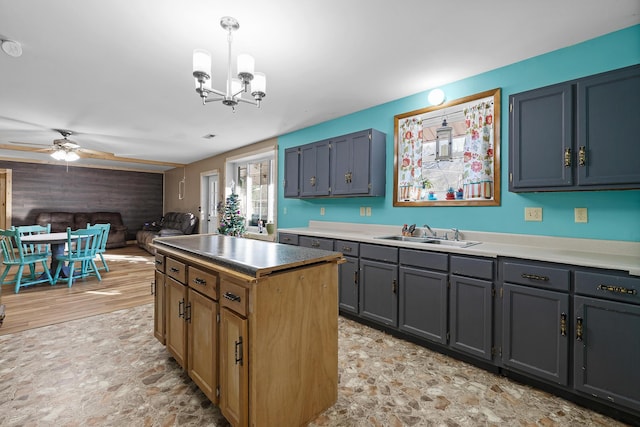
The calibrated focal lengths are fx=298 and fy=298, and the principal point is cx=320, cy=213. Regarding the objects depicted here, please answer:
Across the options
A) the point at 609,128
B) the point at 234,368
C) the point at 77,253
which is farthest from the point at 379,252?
the point at 77,253

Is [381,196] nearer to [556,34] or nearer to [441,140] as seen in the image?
[441,140]

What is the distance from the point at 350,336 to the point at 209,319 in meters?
1.52

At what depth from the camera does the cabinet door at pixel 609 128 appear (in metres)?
1.79

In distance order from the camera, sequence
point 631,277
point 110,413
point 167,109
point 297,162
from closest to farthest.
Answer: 1. point 631,277
2. point 110,413
3. point 167,109
4. point 297,162

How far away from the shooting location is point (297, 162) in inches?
164

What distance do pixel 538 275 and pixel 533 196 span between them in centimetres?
80

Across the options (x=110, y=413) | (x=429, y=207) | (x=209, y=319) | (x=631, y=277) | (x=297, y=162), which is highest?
(x=297, y=162)

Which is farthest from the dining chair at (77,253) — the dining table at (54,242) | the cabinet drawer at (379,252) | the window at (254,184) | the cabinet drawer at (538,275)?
the cabinet drawer at (538,275)

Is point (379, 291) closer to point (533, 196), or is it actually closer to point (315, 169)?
point (533, 196)

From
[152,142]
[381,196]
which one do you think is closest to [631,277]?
[381,196]

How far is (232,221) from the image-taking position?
522 centimetres

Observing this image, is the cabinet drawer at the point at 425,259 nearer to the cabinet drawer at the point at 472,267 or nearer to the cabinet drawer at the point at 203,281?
the cabinet drawer at the point at 472,267

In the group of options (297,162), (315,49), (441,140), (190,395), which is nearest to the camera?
(190,395)

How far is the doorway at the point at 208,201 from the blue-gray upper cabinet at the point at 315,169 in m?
3.99
